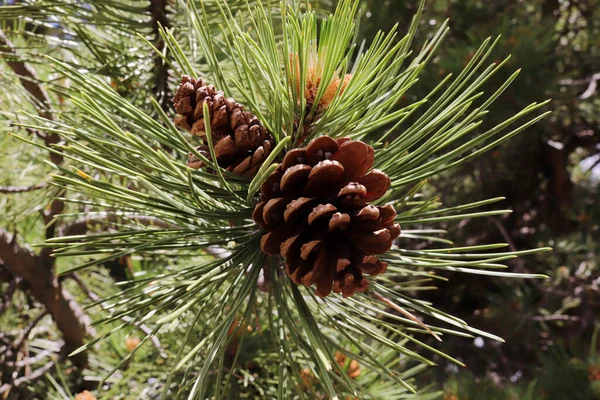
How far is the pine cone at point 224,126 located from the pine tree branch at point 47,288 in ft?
1.45

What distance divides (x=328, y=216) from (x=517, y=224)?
145 centimetres

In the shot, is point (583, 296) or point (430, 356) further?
point (430, 356)

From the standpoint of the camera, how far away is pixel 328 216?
0.96 feet

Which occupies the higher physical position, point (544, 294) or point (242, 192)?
point (242, 192)

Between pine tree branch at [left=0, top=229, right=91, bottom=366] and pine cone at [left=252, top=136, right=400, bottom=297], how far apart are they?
Answer: 46cm

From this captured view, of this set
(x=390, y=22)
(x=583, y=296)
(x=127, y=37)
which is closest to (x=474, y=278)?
(x=583, y=296)

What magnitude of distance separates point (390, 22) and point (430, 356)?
0.95m

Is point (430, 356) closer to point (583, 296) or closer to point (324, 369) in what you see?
point (583, 296)

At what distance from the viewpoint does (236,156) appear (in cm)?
32

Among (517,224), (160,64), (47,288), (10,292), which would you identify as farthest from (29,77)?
(517,224)

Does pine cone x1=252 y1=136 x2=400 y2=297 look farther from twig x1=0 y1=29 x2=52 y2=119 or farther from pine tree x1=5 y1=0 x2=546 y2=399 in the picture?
twig x1=0 y1=29 x2=52 y2=119

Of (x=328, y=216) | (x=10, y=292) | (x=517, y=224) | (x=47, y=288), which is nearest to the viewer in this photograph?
(x=328, y=216)

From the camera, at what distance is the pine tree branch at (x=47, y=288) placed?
2.13 ft

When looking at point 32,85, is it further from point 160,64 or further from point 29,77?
point 160,64
